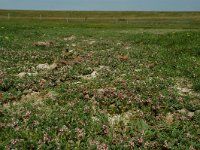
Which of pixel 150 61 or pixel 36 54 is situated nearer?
pixel 150 61

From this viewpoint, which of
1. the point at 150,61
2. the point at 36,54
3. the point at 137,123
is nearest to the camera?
the point at 137,123

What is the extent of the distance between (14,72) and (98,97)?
226 inches

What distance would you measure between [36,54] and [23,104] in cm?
1018

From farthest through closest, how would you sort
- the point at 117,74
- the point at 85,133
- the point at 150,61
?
the point at 150,61 → the point at 117,74 → the point at 85,133

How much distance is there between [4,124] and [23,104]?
1.66 meters

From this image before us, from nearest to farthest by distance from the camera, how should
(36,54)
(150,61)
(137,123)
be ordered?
1. (137,123)
2. (150,61)
3. (36,54)

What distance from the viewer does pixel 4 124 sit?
379 inches

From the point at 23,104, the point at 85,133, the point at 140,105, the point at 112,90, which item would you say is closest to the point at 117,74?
the point at 112,90

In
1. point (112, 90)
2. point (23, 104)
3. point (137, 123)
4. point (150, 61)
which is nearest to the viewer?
point (137, 123)

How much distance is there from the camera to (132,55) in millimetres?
21391

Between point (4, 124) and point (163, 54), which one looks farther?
point (163, 54)

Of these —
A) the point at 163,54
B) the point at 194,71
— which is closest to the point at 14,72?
the point at 194,71

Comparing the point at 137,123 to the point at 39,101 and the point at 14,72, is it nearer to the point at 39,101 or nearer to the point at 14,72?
the point at 39,101

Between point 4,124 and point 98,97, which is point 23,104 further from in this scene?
point 98,97
